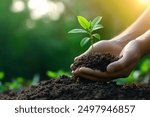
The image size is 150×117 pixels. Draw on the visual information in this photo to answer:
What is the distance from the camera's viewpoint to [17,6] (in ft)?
29.5

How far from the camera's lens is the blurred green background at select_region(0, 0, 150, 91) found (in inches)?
316

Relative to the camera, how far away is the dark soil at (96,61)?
2428 millimetres

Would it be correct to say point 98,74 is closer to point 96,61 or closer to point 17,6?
point 96,61

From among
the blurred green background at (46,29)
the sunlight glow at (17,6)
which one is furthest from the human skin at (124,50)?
the sunlight glow at (17,6)

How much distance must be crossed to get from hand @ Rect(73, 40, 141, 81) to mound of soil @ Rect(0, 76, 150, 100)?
0.04 meters

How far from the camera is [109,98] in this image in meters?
2.13

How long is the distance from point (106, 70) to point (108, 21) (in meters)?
Result: 6.48

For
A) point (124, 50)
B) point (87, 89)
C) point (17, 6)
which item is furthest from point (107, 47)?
point (17, 6)

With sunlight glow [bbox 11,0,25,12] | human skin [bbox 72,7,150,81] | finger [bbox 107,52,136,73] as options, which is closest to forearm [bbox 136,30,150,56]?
human skin [bbox 72,7,150,81]

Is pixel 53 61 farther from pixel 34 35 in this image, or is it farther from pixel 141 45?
pixel 141 45

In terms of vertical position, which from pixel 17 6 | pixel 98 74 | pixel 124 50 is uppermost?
pixel 17 6

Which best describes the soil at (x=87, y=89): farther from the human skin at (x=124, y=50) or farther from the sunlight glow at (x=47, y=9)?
→ the sunlight glow at (x=47, y=9)

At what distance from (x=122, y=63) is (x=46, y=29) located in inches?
247

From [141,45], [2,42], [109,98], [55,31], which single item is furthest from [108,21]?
[109,98]
